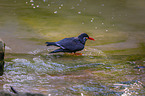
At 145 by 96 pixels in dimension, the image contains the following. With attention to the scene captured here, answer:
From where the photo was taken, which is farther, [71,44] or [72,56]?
[72,56]

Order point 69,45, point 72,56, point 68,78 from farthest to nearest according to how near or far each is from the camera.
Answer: point 72,56
point 69,45
point 68,78

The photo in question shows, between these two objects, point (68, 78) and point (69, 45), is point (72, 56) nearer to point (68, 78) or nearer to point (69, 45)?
point (69, 45)

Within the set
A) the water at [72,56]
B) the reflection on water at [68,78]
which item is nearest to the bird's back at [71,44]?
the water at [72,56]

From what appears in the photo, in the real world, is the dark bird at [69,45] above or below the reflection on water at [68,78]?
above

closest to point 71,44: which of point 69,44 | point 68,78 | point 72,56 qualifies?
point 69,44

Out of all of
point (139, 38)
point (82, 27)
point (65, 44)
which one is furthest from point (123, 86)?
point (82, 27)

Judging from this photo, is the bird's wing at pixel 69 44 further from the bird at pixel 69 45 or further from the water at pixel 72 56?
the water at pixel 72 56

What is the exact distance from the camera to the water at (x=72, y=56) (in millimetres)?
5325

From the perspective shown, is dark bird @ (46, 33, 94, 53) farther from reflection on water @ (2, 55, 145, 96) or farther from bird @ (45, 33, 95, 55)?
reflection on water @ (2, 55, 145, 96)

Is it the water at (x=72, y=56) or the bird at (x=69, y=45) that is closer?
the water at (x=72, y=56)

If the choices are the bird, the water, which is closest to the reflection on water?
the water

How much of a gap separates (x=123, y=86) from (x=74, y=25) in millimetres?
5617

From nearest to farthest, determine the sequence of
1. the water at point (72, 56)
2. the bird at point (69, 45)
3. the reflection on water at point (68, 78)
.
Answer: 1. the reflection on water at point (68, 78)
2. the water at point (72, 56)
3. the bird at point (69, 45)

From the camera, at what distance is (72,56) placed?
283 inches
